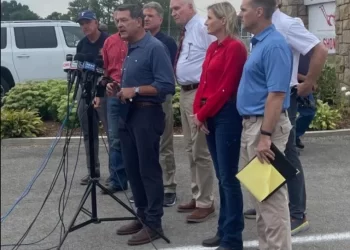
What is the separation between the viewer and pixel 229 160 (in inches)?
190

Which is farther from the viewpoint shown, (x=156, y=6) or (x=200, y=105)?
(x=156, y=6)

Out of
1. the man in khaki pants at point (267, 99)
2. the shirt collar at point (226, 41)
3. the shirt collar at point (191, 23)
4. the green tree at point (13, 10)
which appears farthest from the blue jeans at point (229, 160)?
the green tree at point (13, 10)

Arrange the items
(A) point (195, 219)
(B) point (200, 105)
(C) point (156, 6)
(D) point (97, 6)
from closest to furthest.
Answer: (B) point (200, 105)
(A) point (195, 219)
(C) point (156, 6)
(D) point (97, 6)

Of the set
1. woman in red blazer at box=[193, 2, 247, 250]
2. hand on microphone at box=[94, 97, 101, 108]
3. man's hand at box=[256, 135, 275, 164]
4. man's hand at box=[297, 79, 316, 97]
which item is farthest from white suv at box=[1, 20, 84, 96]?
man's hand at box=[256, 135, 275, 164]

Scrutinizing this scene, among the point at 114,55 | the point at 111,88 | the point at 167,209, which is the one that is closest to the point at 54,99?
the point at 114,55

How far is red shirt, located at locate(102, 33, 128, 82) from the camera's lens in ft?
21.5

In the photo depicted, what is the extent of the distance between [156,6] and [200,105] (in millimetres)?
1888

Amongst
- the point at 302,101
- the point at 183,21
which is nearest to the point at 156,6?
the point at 183,21

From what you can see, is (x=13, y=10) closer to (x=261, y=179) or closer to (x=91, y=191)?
(x=261, y=179)

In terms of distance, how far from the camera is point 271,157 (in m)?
4.34

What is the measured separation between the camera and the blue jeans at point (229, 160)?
4816 millimetres

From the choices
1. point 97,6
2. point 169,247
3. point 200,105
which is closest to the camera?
point 200,105

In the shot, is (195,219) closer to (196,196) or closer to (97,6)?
(196,196)

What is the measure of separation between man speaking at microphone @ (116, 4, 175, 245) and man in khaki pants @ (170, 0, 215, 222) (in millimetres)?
549
